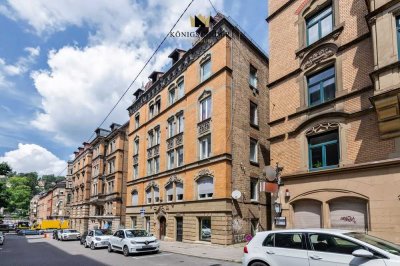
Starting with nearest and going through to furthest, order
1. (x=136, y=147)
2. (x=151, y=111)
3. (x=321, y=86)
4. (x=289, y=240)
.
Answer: (x=289, y=240), (x=321, y=86), (x=151, y=111), (x=136, y=147)

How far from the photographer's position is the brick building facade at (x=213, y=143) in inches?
908

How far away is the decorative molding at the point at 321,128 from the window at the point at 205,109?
10.8m

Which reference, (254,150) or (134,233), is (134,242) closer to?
(134,233)

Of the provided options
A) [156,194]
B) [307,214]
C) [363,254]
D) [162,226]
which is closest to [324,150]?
[307,214]

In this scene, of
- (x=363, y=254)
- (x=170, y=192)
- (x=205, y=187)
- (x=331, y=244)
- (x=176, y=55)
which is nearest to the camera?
(x=363, y=254)

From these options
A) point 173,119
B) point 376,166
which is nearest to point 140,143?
point 173,119

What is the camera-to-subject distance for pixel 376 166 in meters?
12.5

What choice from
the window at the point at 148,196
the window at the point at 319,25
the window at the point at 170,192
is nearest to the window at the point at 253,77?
the window at the point at 319,25

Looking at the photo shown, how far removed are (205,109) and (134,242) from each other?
457 inches

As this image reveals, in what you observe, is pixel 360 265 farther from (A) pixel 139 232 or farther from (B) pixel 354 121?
(A) pixel 139 232

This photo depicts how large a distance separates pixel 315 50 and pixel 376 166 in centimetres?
649

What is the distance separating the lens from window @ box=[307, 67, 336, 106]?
611 inches

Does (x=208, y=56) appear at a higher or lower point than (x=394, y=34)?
higher

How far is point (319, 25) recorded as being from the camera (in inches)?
652
